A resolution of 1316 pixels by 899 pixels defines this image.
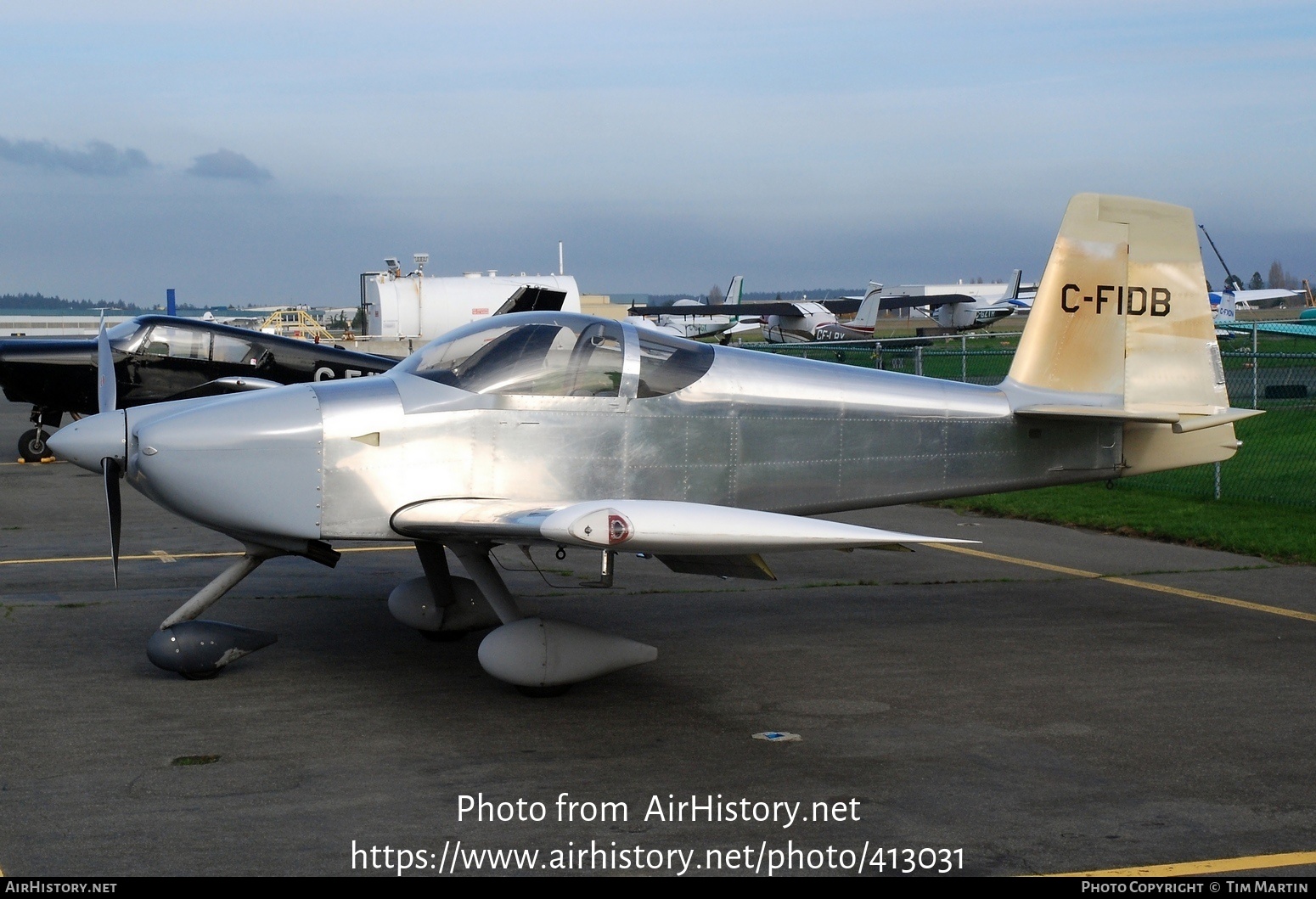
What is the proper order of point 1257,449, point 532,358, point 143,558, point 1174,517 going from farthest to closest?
point 1257,449 → point 1174,517 → point 143,558 → point 532,358

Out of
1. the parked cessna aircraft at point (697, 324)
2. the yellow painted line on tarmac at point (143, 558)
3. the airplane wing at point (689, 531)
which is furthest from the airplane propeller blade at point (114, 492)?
the parked cessna aircraft at point (697, 324)

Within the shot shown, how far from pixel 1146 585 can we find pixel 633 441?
488 centimetres

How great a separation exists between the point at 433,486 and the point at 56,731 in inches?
85.6

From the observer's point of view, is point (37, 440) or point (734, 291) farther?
point (734, 291)

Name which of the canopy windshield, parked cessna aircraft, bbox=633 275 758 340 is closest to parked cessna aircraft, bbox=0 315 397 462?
the canopy windshield

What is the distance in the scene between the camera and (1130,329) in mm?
8422

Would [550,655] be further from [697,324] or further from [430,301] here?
[697,324]

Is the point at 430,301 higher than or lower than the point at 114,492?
higher

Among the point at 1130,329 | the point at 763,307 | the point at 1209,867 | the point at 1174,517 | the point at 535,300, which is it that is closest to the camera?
the point at 1209,867

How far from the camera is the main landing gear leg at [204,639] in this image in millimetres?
6801

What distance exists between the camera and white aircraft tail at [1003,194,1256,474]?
8391mm

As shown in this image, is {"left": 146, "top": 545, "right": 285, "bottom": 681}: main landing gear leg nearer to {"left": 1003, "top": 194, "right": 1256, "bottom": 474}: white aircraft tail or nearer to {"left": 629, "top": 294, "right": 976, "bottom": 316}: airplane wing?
{"left": 1003, "top": 194, "right": 1256, "bottom": 474}: white aircraft tail

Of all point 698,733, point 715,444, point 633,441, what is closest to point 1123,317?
point 715,444

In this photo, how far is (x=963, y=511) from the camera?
571 inches
